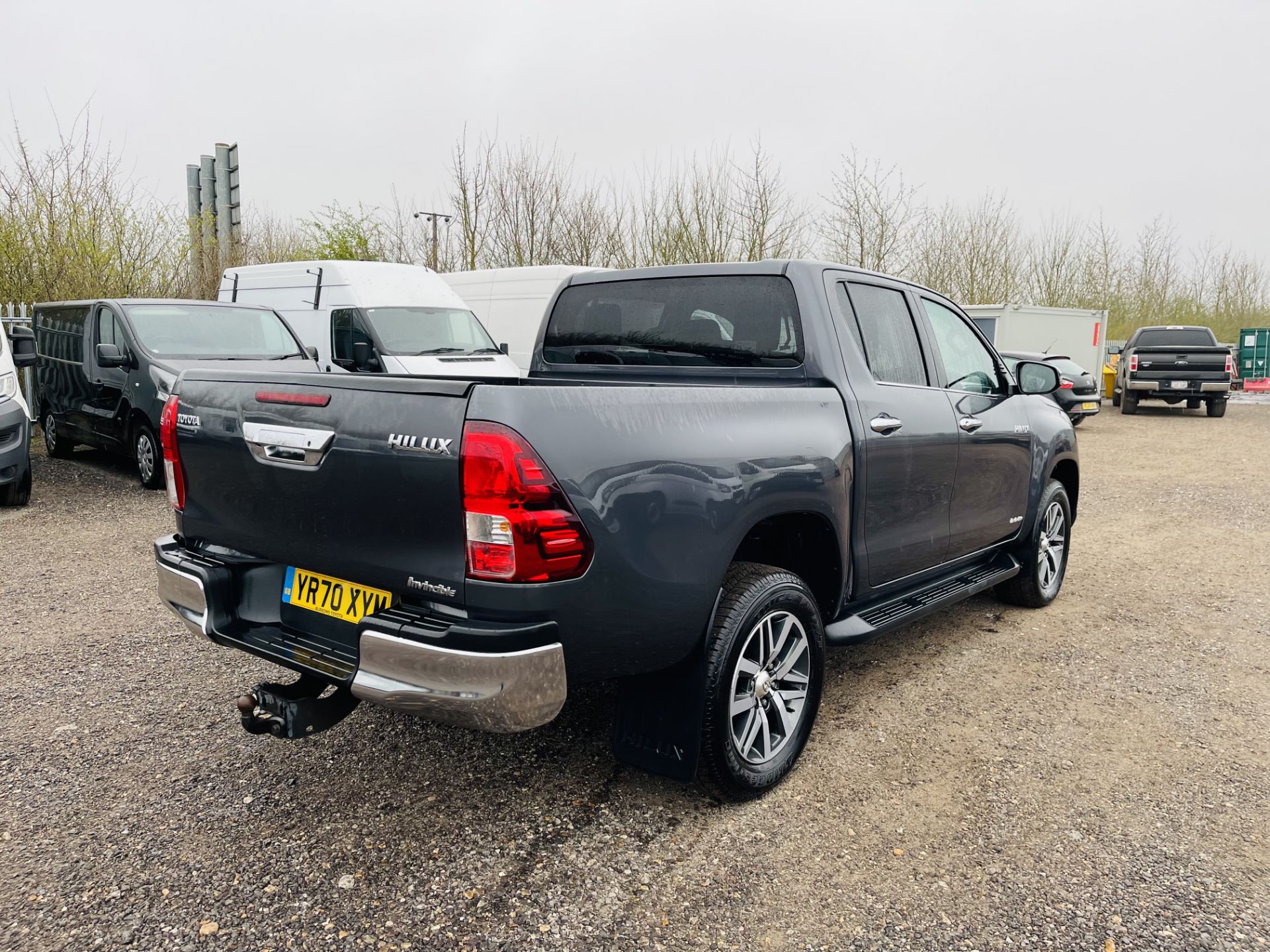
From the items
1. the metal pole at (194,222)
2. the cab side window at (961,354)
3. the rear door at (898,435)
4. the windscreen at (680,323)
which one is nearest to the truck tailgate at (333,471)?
the windscreen at (680,323)

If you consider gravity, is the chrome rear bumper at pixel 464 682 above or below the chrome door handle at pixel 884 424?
below

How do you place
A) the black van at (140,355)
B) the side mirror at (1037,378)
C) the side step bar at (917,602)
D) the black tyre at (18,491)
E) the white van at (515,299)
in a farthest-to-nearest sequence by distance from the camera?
the white van at (515,299) < the black van at (140,355) < the black tyre at (18,491) < the side mirror at (1037,378) < the side step bar at (917,602)

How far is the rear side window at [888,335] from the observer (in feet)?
12.9

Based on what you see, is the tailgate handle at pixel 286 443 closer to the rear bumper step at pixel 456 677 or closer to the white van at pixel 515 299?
the rear bumper step at pixel 456 677

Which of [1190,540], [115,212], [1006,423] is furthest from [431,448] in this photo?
[115,212]

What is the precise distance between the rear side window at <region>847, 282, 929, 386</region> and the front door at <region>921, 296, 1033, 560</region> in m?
0.22

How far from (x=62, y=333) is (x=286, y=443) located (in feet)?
29.9

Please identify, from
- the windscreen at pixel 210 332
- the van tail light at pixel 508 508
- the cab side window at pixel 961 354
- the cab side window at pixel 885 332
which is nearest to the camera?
the van tail light at pixel 508 508

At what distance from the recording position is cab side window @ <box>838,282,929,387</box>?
12.7 feet

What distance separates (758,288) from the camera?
149 inches

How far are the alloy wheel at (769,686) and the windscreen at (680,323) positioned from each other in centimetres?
106

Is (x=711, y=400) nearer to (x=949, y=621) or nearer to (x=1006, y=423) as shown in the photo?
(x=1006, y=423)

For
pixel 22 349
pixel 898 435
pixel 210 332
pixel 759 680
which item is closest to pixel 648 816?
pixel 759 680

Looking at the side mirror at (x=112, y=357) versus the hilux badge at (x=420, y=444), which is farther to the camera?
the side mirror at (x=112, y=357)
